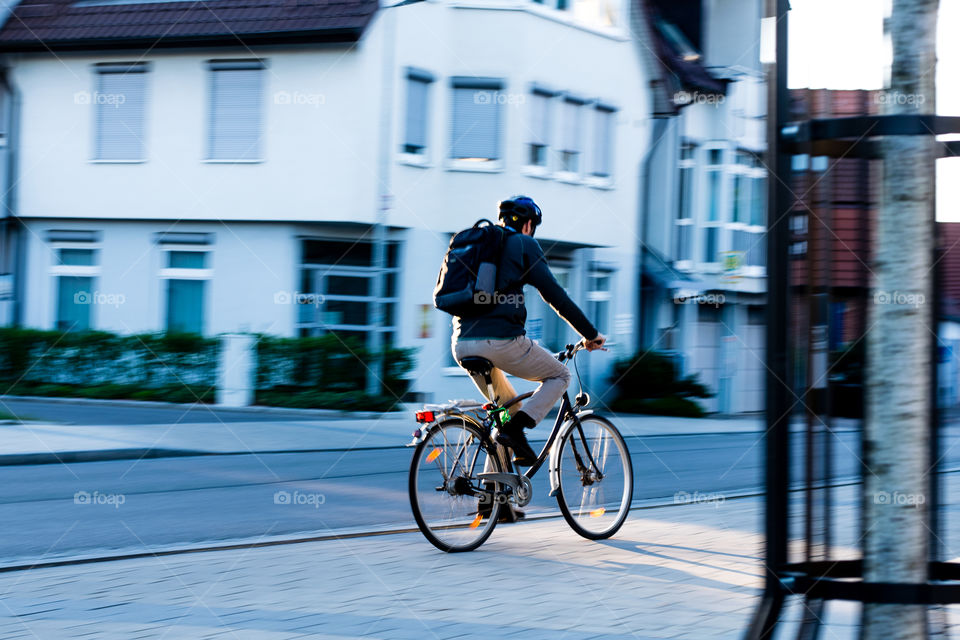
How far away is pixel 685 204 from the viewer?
1106 inches

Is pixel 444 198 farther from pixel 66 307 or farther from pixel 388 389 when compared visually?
pixel 66 307

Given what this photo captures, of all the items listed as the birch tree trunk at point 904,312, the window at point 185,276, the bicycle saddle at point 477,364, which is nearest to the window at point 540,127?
the window at point 185,276

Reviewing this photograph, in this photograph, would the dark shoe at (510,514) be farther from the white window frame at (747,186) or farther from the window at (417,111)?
the white window frame at (747,186)

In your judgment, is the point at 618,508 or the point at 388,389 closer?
the point at 618,508

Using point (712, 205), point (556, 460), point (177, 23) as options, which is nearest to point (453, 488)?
point (556, 460)

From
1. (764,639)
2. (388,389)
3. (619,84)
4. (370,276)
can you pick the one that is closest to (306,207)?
(370,276)

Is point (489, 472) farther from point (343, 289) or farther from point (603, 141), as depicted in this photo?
point (603, 141)

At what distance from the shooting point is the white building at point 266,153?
20453 millimetres

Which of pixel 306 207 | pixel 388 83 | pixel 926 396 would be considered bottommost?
pixel 926 396

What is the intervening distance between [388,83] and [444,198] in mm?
2421

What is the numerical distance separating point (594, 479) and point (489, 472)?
75 cm

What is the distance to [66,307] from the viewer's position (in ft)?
73.0

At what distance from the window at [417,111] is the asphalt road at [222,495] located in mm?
9451

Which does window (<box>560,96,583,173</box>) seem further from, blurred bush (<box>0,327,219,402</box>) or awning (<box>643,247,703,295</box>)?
blurred bush (<box>0,327,219,402</box>)
